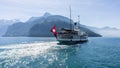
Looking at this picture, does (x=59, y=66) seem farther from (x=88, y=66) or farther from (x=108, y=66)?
(x=108, y=66)

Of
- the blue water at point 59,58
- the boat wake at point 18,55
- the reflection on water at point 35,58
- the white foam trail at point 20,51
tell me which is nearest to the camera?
the blue water at point 59,58

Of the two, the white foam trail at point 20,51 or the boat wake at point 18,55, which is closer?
the boat wake at point 18,55

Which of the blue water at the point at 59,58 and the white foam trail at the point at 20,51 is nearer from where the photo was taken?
the blue water at the point at 59,58

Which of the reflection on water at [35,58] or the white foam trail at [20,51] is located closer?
the reflection on water at [35,58]

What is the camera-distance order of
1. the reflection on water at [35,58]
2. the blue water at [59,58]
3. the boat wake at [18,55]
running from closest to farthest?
the blue water at [59,58] → the reflection on water at [35,58] → the boat wake at [18,55]

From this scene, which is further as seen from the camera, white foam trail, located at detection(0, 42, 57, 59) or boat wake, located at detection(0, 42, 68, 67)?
white foam trail, located at detection(0, 42, 57, 59)

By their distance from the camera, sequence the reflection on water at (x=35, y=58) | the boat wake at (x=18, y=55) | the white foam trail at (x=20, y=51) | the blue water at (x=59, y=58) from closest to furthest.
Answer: the blue water at (x=59, y=58), the reflection on water at (x=35, y=58), the boat wake at (x=18, y=55), the white foam trail at (x=20, y=51)

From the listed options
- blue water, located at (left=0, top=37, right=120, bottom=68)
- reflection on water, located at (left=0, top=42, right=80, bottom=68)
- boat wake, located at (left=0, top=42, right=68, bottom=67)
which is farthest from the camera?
boat wake, located at (left=0, top=42, right=68, bottom=67)

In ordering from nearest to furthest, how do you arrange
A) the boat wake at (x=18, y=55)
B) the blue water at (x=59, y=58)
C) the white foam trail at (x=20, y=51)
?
the blue water at (x=59, y=58) → the boat wake at (x=18, y=55) → the white foam trail at (x=20, y=51)

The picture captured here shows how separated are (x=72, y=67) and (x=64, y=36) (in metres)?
65.6

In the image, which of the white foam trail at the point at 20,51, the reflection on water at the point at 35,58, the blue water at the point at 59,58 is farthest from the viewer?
the white foam trail at the point at 20,51

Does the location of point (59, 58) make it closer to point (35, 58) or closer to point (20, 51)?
point (35, 58)

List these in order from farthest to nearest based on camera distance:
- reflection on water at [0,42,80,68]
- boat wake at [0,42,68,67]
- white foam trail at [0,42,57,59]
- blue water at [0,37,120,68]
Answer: white foam trail at [0,42,57,59]
boat wake at [0,42,68,67]
reflection on water at [0,42,80,68]
blue water at [0,37,120,68]

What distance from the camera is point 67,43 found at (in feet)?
356
